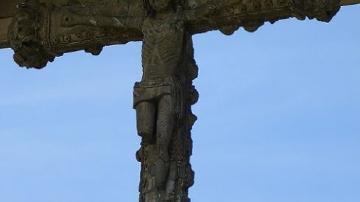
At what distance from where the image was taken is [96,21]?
36.5ft

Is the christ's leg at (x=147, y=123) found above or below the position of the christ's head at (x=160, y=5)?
below

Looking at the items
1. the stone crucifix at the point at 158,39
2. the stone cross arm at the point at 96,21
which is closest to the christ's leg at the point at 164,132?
the stone crucifix at the point at 158,39

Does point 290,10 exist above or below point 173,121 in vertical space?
above

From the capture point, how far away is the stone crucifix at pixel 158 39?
1021cm

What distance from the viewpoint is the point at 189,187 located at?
1016 centimetres

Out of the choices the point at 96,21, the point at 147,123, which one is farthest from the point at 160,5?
the point at 147,123

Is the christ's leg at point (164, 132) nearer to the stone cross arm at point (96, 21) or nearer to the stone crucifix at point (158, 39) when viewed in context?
the stone crucifix at point (158, 39)

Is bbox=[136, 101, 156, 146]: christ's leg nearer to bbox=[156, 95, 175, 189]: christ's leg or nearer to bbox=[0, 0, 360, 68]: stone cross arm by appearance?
bbox=[156, 95, 175, 189]: christ's leg

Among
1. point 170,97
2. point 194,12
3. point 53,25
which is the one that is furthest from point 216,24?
point 53,25

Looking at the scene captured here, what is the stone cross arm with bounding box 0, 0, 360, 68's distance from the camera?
1055 centimetres

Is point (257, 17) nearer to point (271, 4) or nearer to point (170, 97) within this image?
point (271, 4)

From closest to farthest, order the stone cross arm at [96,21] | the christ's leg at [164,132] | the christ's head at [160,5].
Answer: the christ's leg at [164,132] → the stone cross arm at [96,21] → the christ's head at [160,5]

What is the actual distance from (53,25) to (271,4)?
2.12 metres

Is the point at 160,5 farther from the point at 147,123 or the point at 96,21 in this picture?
the point at 147,123
